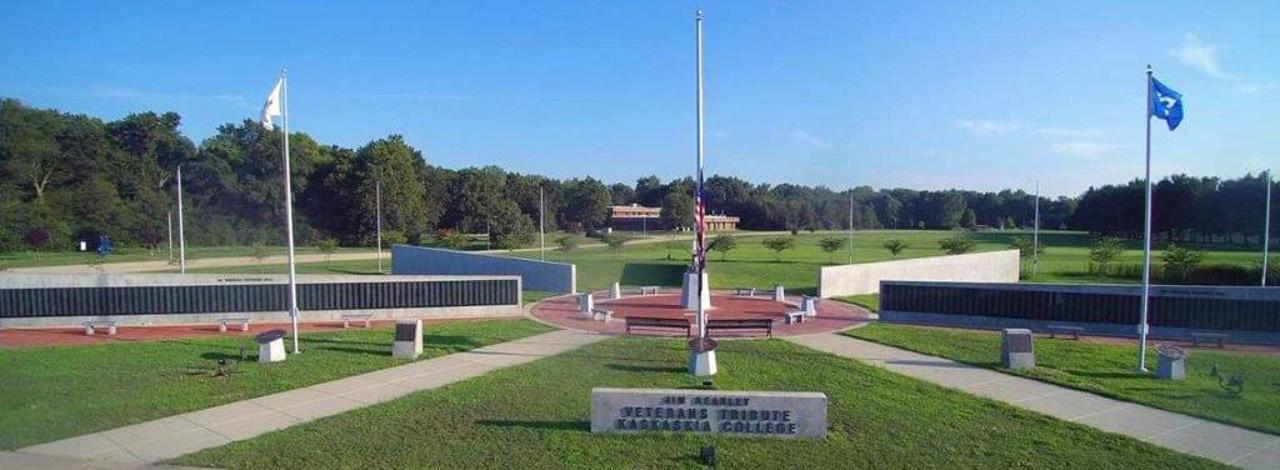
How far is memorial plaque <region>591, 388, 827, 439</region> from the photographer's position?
30.6ft

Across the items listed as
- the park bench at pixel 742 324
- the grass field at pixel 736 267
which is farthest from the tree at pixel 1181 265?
the park bench at pixel 742 324

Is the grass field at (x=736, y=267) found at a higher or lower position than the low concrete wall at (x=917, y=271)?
lower

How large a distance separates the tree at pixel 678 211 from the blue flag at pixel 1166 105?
6680cm

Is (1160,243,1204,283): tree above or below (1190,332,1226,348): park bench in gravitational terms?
above

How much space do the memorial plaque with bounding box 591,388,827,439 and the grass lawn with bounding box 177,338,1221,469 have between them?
19 centimetres

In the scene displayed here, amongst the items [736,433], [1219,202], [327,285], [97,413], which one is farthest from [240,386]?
[1219,202]

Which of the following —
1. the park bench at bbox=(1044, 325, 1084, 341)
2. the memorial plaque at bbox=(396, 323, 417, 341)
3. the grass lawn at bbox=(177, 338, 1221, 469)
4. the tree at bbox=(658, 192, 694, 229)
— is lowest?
the park bench at bbox=(1044, 325, 1084, 341)

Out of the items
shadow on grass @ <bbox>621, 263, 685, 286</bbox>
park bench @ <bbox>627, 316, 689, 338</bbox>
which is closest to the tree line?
shadow on grass @ <bbox>621, 263, 685, 286</bbox>

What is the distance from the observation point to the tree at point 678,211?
83000 millimetres

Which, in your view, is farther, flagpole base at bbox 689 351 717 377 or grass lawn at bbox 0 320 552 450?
flagpole base at bbox 689 351 717 377

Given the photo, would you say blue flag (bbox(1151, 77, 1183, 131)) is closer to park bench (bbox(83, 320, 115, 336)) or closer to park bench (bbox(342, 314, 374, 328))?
park bench (bbox(342, 314, 374, 328))

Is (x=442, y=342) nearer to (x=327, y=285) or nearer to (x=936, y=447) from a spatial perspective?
(x=327, y=285)

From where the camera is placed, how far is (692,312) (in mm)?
22594

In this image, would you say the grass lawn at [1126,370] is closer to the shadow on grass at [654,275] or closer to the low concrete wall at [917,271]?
the low concrete wall at [917,271]
